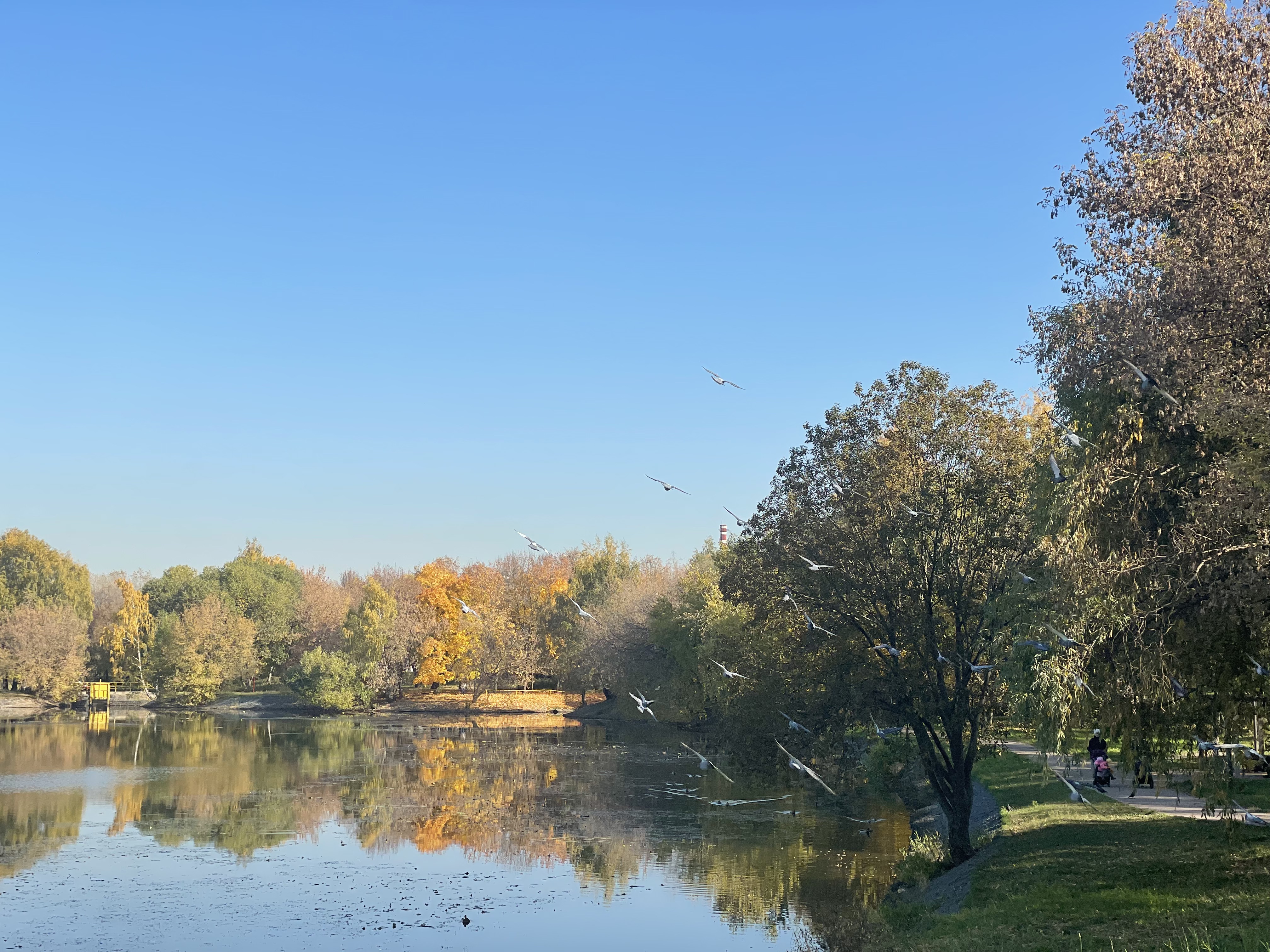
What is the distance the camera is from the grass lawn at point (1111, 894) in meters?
16.2

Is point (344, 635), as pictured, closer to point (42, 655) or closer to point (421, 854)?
point (42, 655)

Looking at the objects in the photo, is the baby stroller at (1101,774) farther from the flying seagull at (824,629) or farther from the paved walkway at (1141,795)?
the flying seagull at (824,629)

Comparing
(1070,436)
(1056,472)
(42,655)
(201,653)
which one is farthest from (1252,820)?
(42,655)

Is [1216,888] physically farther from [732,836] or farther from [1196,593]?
[732,836]

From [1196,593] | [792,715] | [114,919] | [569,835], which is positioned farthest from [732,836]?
[1196,593]

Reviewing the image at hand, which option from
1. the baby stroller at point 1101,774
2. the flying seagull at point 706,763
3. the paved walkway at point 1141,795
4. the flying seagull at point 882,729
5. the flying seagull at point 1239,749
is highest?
the flying seagull at point 1239,749

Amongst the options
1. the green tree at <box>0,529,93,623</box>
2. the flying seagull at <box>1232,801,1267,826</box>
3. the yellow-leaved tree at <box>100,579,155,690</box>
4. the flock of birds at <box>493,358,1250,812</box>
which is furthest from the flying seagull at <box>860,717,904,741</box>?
the green tree at <box>0,529,93,623</box>

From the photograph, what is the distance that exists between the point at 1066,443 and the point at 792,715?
11625 millimetres

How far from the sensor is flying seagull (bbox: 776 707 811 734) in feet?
92.1

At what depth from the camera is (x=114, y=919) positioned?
26469mm

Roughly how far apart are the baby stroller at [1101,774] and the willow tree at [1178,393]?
11.5m

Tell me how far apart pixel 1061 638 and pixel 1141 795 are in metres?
16.8

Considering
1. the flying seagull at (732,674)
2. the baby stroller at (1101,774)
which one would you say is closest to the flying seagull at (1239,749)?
the flying seagull at (732,674)

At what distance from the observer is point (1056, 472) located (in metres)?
14.9
